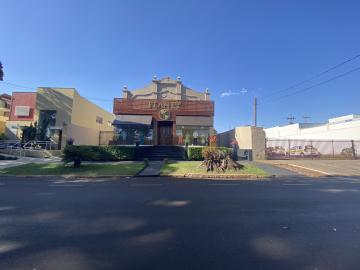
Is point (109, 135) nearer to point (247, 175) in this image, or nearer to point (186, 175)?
point (186, 175)

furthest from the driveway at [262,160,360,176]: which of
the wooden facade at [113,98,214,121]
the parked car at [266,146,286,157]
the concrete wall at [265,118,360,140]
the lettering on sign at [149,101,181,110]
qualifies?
the concrete wall at [265,118,360,140]

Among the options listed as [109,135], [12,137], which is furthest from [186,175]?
[12,137]

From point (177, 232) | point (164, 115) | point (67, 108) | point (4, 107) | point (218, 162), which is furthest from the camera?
point (4, 107)

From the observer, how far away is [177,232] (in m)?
4.23

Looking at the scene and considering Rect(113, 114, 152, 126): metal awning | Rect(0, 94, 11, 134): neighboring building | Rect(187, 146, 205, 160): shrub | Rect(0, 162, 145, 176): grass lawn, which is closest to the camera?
Rect(0, 162, 145, 176): grass lawn

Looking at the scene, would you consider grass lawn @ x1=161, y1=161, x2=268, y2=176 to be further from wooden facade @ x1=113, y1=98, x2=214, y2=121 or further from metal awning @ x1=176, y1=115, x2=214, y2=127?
wooden facade @ x1=113, y1=98, x2=214, y2=121

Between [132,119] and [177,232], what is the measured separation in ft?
75.9

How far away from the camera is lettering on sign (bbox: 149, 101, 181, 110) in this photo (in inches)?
1075

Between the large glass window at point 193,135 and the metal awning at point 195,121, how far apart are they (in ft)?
1.18

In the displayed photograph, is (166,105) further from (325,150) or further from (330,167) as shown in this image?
(325,150)

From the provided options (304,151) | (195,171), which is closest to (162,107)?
(195,171)

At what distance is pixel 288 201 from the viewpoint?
6.96 meters

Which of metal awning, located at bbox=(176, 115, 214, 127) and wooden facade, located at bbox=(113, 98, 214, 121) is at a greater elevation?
wooden facade, located at bbox=(113, 98, 214, 121)

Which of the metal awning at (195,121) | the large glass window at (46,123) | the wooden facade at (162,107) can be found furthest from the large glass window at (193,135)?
the large glass window at (46,123)
